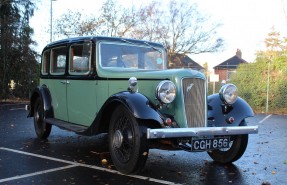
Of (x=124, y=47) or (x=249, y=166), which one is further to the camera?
(x=124, y=47)

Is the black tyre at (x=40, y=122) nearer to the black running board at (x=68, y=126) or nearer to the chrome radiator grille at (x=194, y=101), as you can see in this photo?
the black running board at (x=68, y=126)

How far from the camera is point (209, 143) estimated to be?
489 cm

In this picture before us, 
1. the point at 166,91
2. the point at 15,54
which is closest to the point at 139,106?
the point at 166,91

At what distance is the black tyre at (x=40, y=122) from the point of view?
766 centimetres

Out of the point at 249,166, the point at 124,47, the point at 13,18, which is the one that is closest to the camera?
the point at 249,166

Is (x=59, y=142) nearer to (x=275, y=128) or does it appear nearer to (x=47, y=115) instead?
(x=47, y=115)

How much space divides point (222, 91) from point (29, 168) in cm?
314

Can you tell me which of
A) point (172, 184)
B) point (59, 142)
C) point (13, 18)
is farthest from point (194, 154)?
point (13, 18)

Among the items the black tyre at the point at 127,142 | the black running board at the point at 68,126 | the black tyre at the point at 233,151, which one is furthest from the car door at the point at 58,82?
the black tyre at the point at 233,151

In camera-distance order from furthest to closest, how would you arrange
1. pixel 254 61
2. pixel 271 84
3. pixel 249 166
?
pixel 254 61 < pixel 271 84 < pixel 249 166

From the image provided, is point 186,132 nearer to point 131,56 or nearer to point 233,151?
point 233,151

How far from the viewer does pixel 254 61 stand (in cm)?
1798

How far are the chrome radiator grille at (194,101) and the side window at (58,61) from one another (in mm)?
3033

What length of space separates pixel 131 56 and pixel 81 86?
3.43ft
